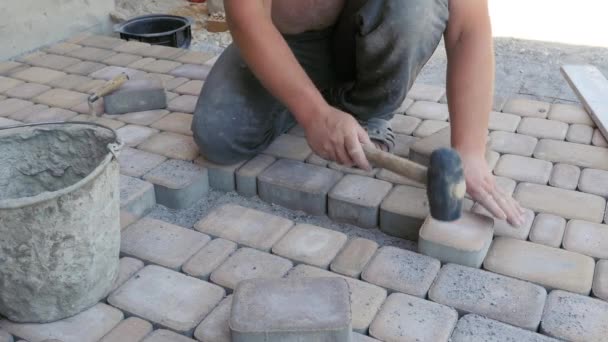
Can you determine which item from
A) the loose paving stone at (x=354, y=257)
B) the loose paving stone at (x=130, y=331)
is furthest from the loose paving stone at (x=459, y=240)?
the loose paving stone at (x=130, y=331)

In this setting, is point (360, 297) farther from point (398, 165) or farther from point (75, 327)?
point (75, 327)

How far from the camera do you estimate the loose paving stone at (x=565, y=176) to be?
2.21m

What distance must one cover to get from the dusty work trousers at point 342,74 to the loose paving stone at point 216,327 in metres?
0.75

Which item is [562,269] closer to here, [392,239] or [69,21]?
[392,239]

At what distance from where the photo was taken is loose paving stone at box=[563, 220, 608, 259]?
1897mm

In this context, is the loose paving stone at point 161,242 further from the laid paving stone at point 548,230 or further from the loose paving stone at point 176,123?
the laid paving stone at point 548,230

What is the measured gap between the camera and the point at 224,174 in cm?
233

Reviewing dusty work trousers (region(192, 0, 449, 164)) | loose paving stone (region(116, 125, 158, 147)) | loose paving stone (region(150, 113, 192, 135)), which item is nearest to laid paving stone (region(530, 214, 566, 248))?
dusty work trousers (region(192, 0, 449, 164))

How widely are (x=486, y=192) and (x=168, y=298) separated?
0.97m

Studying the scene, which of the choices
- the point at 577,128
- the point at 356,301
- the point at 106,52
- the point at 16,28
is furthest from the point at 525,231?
the point at 16,28

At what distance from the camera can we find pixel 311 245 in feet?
6.42

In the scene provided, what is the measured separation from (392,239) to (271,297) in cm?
63

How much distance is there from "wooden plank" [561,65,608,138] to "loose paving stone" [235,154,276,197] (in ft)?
4.46

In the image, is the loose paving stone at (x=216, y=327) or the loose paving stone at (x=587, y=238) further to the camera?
the loose paving stone at (x=587, y=238)
